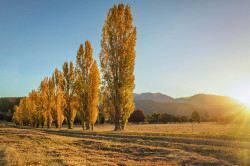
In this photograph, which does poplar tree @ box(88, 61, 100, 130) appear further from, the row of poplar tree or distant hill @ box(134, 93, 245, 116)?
distant hill @ box(134, 93, 245, 116)

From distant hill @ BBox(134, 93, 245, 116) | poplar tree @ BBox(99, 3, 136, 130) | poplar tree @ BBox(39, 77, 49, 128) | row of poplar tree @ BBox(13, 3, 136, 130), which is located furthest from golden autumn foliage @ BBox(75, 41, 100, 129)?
distant hill @ BBox(134, 93, 245, 116)

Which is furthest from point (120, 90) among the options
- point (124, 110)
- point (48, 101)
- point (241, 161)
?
point (48, 101)

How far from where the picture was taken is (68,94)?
36.2m

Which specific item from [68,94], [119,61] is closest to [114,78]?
[119,61]

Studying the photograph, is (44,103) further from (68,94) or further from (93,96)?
(93,96)

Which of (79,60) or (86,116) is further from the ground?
(79,60)

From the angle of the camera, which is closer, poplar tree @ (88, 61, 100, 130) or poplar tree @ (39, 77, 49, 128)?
poplar tree @ (88, 61, 100, 130)

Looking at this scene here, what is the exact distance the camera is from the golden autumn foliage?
3006cm

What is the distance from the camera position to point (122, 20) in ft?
84.5

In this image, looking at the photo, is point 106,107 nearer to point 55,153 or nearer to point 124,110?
point 124,110

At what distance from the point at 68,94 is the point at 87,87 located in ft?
24.9

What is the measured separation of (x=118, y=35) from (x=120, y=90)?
27.2 feet

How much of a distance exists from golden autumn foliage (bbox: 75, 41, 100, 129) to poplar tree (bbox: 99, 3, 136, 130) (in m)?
6.19

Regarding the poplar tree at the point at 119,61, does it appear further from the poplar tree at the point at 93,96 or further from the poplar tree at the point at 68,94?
the poplar tree at the point at 68,94
